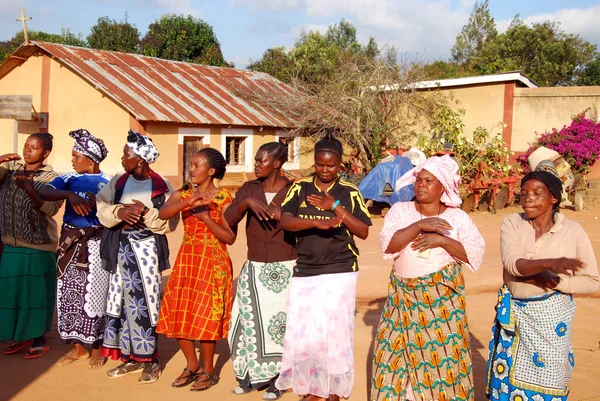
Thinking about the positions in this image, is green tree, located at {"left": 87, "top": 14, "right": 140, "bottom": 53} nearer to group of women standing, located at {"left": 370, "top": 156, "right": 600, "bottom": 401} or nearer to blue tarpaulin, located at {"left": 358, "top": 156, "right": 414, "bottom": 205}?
blue tarpaulin, located at {"left": 358, "top": 156, "right": 414, "bottom": 205}

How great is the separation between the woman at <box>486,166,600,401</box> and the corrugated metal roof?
13.6 meters

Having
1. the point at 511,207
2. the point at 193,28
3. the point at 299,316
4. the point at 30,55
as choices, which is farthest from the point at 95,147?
the point at 193,28

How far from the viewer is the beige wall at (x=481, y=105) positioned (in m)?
18.1

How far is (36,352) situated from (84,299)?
817 mm

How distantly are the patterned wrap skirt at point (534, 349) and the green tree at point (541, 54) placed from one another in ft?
106

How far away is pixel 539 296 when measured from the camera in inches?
148

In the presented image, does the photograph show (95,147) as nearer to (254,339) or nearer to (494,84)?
(254,339)

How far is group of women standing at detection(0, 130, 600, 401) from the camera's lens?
3.78m

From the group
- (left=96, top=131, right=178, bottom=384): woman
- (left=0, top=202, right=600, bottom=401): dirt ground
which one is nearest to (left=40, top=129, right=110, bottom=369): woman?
(left=96, top=131, right=178, bottom=384): woman

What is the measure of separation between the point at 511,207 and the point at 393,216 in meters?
13.0

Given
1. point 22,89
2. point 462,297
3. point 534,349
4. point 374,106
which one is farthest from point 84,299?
point 22,89

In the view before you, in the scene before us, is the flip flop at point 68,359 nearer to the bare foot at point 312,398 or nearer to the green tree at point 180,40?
the bare foot at point 312,398

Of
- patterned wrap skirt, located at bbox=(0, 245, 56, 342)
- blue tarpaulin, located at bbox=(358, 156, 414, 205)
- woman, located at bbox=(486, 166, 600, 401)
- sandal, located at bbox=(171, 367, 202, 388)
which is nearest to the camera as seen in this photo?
woman, located at bbox=(486, 166, 600, 401)

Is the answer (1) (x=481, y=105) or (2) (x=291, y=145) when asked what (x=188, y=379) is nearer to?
(1) (x=481, y=105)
